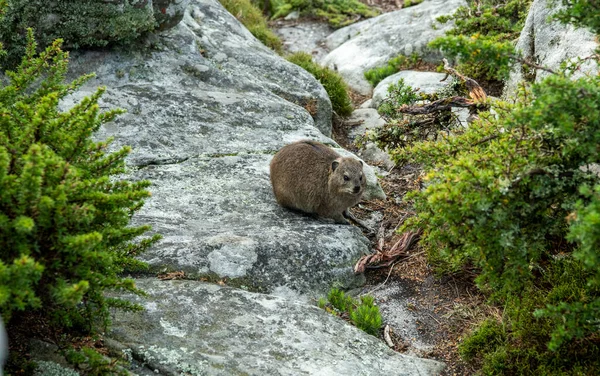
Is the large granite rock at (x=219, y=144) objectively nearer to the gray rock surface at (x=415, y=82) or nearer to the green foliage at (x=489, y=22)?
the gray rock surface at (x=415, y=82)

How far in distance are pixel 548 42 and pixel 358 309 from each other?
482 cm

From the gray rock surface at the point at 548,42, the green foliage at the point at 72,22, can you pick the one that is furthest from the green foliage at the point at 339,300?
the green foliage at the point at 72,22

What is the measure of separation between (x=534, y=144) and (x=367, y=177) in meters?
3.99

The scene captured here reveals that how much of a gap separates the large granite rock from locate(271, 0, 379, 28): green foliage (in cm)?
702

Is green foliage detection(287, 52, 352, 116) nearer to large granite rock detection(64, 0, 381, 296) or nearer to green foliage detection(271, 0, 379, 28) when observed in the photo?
large granite rock detection(64, 0, 381, 296)

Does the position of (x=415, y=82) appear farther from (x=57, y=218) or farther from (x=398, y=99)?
(x=57, y=218)

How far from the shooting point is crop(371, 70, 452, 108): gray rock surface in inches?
415

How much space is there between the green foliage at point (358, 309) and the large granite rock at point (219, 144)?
23 cm

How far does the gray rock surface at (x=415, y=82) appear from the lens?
34.6 ft

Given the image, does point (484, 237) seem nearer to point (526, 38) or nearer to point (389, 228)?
point (389, 228)

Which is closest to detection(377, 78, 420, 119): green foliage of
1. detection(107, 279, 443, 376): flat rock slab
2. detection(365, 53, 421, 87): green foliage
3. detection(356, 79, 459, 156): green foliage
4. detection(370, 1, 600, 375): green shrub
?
detection(356, 79, 459, 156): green foliage

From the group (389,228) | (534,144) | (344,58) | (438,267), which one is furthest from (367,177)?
(344,58)

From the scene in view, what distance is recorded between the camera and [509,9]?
10688mm

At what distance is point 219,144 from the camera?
8078mm
